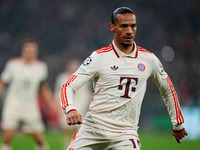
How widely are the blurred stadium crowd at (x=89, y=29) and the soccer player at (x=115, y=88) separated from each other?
1285 cm

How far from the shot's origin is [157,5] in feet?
68.5

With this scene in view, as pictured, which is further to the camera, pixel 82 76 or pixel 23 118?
pixel 23 118

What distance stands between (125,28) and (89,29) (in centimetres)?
1658

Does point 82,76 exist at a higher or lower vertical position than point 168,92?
higher

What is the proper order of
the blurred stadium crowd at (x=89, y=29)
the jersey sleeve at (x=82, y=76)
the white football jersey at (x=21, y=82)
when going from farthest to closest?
1. the blurred stadium crowd at (x=89, y=29)
2. the white football jersey at (x=21, y=82)
3. the jersey sleeve at (x=82, y=76)

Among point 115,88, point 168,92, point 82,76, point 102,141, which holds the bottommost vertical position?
point 102,141

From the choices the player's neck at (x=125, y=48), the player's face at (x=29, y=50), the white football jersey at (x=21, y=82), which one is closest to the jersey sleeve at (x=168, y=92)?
the player's neck at (x=125, y=48)

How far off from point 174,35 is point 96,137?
1626 centimetres

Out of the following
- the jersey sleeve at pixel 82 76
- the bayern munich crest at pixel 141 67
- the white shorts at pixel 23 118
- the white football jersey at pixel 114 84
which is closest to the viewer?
the jersey sleeve at pixel 82 76

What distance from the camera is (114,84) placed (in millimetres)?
3984

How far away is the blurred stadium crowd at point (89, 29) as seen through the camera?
18094mm

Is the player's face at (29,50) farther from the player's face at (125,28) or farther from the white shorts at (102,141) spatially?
the white shorts at (102,141)

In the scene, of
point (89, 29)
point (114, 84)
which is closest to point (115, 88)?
point (114, 84)

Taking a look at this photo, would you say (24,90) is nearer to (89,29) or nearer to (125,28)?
(125,28)
